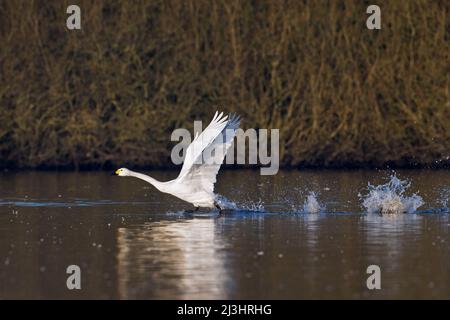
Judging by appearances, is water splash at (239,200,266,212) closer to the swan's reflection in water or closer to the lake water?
the lake water

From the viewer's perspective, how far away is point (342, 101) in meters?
32.2

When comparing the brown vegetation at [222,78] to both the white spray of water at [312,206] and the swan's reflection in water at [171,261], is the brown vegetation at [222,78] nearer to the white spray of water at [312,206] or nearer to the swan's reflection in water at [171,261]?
the white spray of water at [312,206]

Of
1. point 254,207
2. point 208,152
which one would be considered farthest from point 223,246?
point 254,207

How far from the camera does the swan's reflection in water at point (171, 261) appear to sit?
1102cm

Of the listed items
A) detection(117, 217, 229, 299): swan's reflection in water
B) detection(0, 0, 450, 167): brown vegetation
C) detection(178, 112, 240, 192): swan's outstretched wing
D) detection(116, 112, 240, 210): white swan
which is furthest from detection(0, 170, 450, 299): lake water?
detection(0, 0, 450, 167): brown vegetation

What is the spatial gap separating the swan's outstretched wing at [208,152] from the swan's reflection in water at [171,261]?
1297 millimetres

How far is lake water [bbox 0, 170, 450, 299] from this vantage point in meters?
11.1

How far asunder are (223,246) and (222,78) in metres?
19.1

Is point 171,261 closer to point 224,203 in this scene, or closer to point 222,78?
point 224,203

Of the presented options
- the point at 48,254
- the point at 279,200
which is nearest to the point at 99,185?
the point at 279,200

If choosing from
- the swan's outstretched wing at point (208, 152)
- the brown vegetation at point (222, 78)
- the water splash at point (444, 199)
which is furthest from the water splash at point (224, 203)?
the brown vegetation at point (222, 78)

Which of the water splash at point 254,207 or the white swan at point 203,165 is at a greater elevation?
the white swan at point 203,165

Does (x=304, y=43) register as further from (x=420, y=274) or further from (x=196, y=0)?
(x=420, y=274)

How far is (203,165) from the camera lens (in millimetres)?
17953
